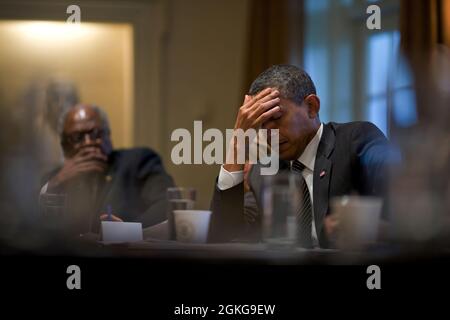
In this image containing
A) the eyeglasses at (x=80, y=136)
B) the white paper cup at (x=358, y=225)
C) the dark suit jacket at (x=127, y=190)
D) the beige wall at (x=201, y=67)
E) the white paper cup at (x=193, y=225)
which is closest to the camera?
the white paper cup at (x=358, y=225)

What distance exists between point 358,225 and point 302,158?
388mm

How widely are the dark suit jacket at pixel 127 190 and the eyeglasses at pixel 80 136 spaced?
10cm

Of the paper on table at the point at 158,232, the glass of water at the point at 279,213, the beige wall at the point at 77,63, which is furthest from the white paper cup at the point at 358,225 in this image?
the beige wall at the point at 77,63

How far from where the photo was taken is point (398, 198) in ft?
5.09

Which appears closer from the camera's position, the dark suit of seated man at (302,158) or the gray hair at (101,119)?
the dark suit of seated man at (302,158)

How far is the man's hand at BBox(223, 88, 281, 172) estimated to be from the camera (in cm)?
167

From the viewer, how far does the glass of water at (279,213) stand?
1369 millimetres

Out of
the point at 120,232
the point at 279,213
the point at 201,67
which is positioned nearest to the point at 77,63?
the point at 201,67

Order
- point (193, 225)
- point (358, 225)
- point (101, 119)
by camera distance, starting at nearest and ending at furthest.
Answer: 1. point (358, 225)
2. point (193, 225)
3. point (101, 119)

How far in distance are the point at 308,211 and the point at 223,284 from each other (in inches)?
13.6

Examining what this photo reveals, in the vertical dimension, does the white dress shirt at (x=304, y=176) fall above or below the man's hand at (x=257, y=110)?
below

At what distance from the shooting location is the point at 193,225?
147 cm

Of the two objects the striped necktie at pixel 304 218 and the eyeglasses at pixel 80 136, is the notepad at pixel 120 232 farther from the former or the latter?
the eyeglasses at pixel 80 136

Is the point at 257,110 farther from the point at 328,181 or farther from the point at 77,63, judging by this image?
the point at 77,63
